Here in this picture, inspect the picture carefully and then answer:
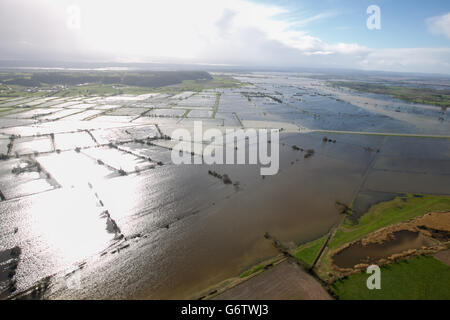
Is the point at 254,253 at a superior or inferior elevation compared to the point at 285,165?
inferior

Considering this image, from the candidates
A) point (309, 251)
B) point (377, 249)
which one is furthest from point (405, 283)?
point (309, 251)

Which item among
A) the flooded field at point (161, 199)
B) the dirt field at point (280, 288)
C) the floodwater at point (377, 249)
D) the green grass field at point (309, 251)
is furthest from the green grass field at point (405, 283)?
the green grass field at point (309, 251)

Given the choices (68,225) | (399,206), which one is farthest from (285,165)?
(68,225)

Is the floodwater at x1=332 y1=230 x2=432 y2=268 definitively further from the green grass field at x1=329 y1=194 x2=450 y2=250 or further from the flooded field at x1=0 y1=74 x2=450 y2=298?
the green grass field at x1=329 y1=194 x2=450 y2=250

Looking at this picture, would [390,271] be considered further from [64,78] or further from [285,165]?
[64,78]

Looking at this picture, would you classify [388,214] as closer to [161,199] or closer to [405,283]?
[405,283]

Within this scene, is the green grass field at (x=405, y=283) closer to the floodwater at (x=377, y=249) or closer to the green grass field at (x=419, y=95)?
the floodwater at (x=377, y=249)
